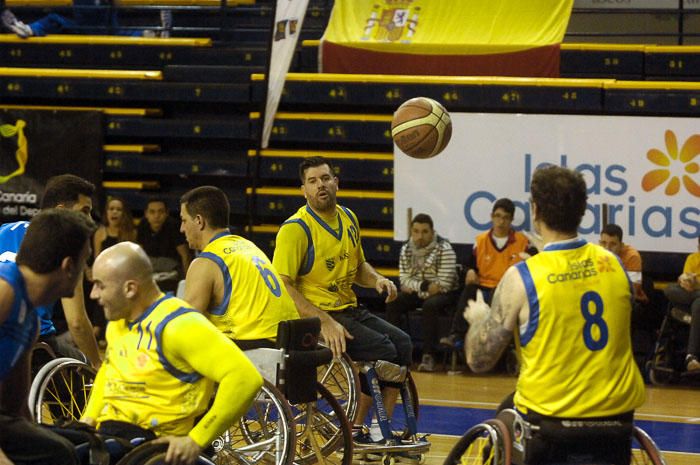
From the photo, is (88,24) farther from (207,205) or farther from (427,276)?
(207,205)

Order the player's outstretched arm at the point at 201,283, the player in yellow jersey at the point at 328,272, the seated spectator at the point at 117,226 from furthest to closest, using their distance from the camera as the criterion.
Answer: the seated spectator at the point at 117,226 < the player in yellow jersey at the point at 328,272 < the player's outstretched arm at the point at 201,283

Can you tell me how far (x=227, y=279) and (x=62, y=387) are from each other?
962 millimetres

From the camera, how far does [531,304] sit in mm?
4066

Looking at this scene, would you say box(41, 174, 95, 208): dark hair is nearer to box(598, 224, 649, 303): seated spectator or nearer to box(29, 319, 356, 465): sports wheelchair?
box(29, 319, 356, 465): sports wheelchair

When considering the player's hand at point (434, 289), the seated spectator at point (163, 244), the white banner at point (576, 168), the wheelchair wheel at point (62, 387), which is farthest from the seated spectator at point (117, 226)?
the wheelchair wheel at point (62, 387)

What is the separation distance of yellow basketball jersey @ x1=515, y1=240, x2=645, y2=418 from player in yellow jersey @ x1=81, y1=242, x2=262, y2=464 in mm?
943

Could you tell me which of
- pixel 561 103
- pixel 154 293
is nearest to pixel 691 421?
pixel 561 103

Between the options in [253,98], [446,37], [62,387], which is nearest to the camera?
[62,387]

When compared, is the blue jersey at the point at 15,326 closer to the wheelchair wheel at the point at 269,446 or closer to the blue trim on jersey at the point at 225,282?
the wheelchair wheel at the point at 269,446

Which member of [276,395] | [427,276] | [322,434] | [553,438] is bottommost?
[322,434]

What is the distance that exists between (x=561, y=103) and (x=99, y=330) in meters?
4.42

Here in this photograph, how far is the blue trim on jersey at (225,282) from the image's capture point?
5.53 m

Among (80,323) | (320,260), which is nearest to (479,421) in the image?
(320,260)

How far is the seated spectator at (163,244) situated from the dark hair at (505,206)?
272 centimetres
